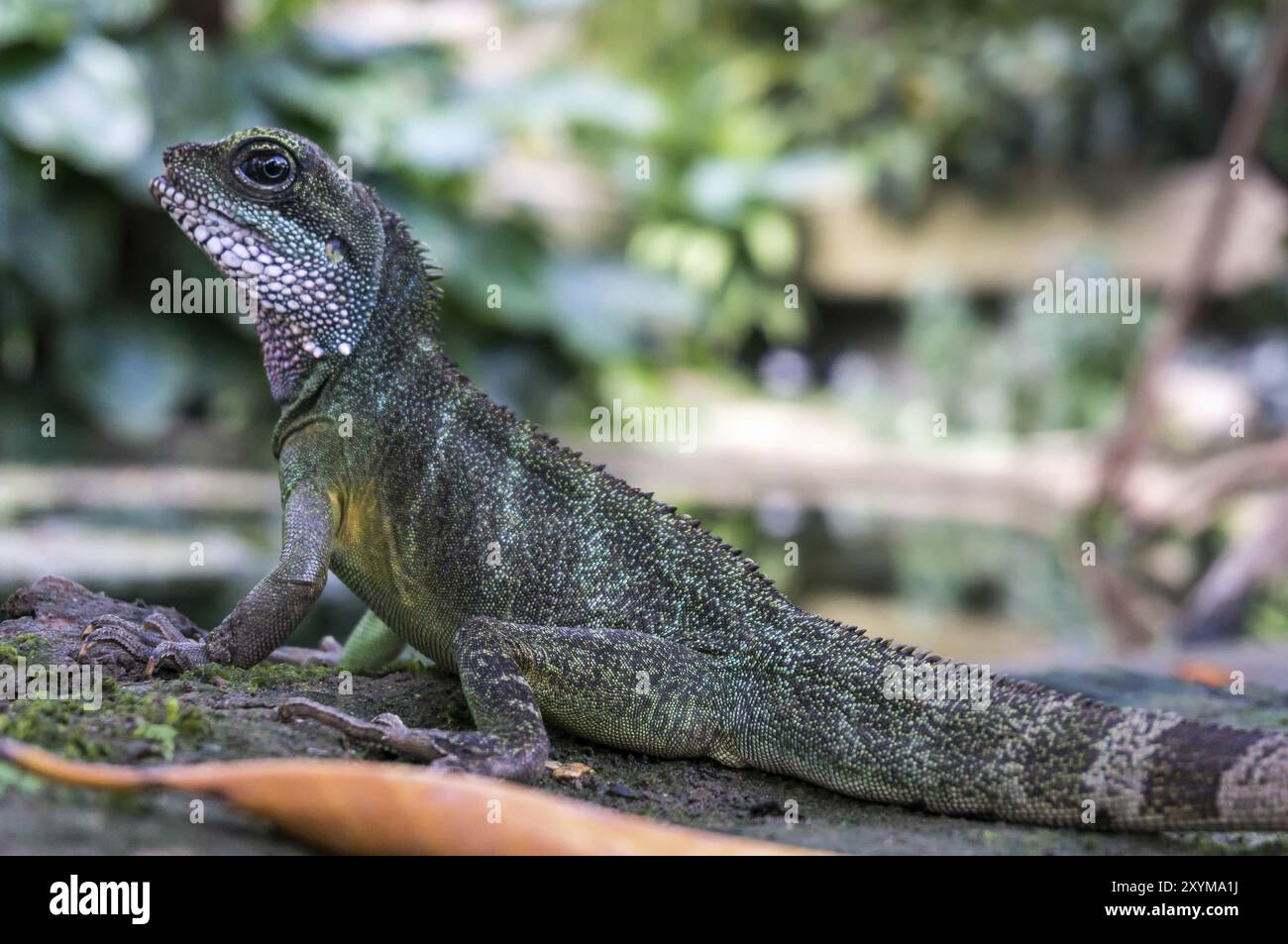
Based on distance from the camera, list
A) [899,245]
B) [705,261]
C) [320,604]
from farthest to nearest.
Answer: [899,245]
[705,261]
[320,604]

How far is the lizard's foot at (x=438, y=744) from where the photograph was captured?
153 inches

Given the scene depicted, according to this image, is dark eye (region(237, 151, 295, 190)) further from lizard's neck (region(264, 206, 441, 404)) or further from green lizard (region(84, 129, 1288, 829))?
lizard's neck (region(264, 206, 441, 404))

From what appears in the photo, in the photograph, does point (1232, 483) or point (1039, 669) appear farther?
point (1232, 483)

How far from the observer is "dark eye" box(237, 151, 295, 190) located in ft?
15.7

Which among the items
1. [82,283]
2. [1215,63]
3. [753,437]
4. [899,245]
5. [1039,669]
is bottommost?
[1039,669]

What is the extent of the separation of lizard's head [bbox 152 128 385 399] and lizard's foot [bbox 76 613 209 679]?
110cm

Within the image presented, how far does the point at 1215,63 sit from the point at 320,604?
34.3 ft

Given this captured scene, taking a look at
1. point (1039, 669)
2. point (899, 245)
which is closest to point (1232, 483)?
point (1039, 669)

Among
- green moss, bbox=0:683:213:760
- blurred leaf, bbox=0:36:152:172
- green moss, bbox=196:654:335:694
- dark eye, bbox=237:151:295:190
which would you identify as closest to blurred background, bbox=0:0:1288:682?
blurred leaf, bbox=0:36:152:172

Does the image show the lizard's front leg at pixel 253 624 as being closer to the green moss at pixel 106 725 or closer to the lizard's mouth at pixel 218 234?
the green moss at pixel 106 725

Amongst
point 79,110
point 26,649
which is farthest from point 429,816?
point 79,110

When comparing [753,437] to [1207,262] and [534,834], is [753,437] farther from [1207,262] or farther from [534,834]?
[534,834]

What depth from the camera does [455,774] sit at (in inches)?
140

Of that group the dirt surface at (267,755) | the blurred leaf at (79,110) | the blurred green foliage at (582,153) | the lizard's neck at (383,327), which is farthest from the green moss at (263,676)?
the blurred leaf at (79,110)
